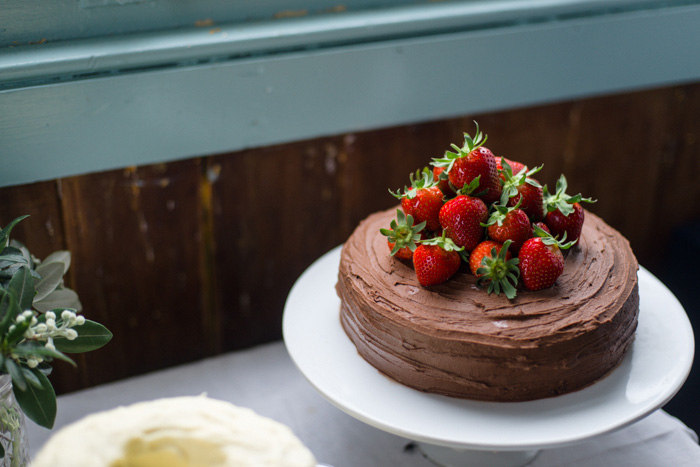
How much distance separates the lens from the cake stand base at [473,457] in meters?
0.96

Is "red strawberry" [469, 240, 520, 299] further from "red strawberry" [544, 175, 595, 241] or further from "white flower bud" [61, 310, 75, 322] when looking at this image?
"white flower bud" [61, 310, 75, 322]

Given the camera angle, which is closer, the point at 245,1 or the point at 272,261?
the point at 245,1

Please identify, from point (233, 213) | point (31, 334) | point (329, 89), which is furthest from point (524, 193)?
point (31, 334)

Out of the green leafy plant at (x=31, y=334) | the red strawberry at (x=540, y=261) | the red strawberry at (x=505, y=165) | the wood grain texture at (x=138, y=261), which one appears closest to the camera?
the green leafy plant at (x=31, y=334)

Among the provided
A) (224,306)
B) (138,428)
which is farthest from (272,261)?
(138,428)

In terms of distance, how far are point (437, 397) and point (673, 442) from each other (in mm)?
417

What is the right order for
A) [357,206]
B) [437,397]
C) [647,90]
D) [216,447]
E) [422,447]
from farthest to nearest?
[647,90] → [357,206] → [422,447] → [437,397] → [216,447]

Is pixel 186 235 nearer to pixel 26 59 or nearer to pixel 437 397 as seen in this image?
pixel 26 59

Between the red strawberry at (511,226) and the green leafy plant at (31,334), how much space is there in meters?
0.51

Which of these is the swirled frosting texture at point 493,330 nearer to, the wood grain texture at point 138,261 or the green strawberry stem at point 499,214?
the green strawberry stem at point 499,214

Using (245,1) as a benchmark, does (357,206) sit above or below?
below

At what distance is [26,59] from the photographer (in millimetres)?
973

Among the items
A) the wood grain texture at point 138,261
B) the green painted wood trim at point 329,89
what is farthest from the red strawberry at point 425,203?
the wood grain texture at point 138,261


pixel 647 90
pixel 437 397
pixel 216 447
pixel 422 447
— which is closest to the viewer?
pixel 216 447
